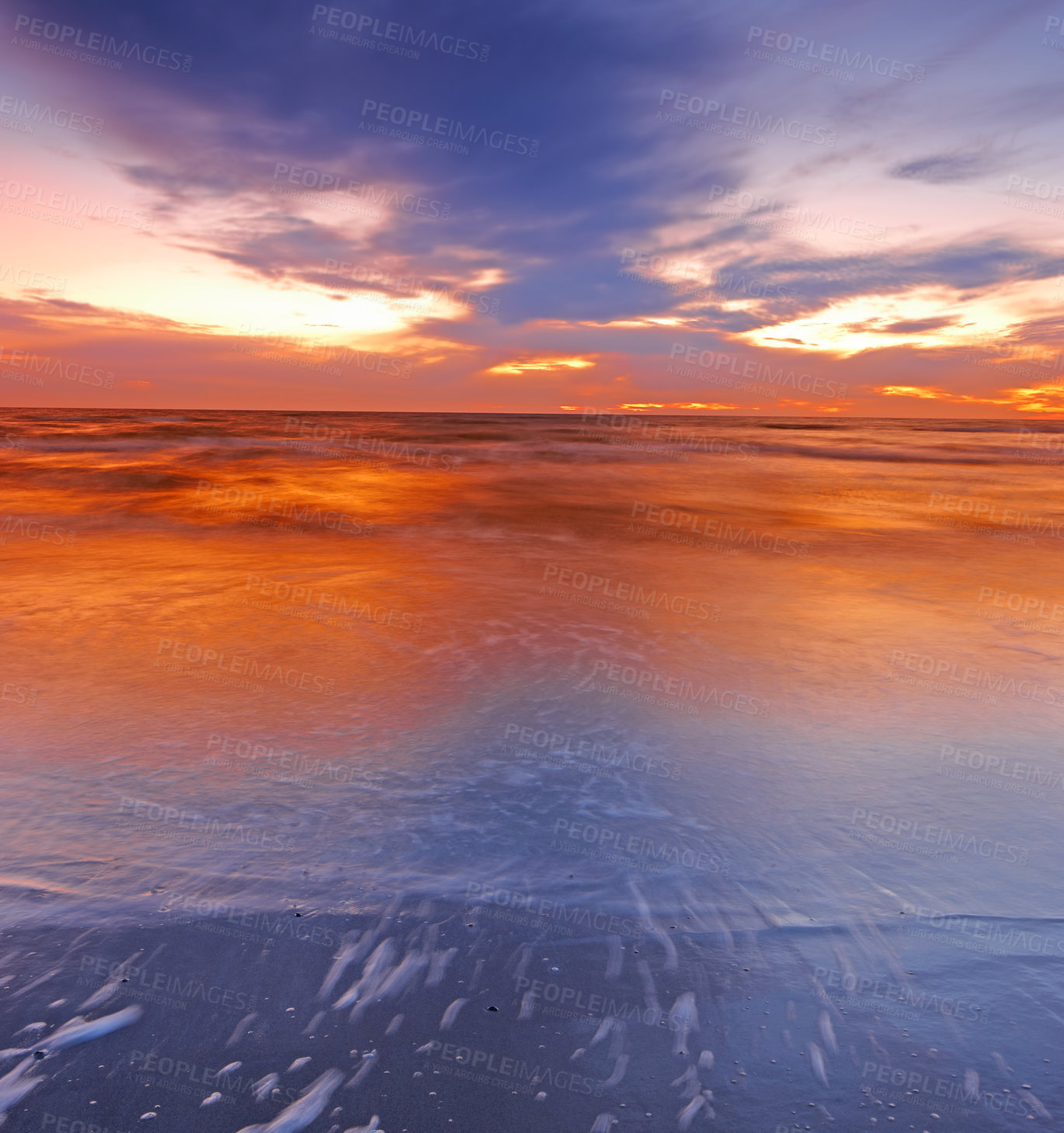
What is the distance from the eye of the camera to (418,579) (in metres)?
7.98

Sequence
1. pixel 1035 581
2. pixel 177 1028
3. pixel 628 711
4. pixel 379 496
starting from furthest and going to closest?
pixel 379 496
pixel 1035 581
pixel 628 711
pixel 177 1028

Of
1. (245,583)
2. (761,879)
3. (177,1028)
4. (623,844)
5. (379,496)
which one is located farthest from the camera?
(379,496)

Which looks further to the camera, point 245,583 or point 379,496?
point 379,496

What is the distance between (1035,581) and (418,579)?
6505mm

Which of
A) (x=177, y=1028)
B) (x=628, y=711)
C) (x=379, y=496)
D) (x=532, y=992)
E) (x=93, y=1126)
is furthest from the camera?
(x=379, y=496)

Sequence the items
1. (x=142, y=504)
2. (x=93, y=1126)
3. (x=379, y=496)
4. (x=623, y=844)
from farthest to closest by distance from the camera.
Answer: (x=379, y=496), (x=142, y=504), (x=623, y=844), (x=93, y=1126)

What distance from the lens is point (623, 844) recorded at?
3285mm

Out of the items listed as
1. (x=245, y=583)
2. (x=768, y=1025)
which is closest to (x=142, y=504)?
(x=245, y=583)

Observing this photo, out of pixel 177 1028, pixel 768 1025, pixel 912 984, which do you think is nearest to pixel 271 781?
pixel 177 1028

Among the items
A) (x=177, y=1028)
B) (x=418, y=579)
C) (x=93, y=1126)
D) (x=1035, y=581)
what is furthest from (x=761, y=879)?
(x=1035, y=581)

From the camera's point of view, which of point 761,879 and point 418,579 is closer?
point 761,879

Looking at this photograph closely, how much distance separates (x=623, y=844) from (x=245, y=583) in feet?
18.1

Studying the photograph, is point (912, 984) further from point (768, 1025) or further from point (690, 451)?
point (690, 451)

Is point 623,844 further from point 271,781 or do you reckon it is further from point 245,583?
point 245,583
